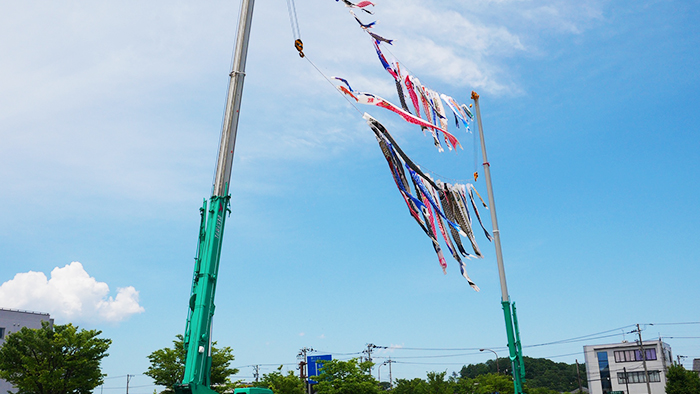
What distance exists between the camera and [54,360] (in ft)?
119

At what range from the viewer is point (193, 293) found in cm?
1380

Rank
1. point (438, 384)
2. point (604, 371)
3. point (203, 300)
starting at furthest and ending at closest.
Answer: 1. point (604, 371)
2. point (438, 384)
3. point (203, 300)

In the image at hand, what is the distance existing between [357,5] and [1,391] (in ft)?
207

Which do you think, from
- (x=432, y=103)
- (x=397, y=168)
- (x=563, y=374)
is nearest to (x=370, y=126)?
(x=397, y=168)

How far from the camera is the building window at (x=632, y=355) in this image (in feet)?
310

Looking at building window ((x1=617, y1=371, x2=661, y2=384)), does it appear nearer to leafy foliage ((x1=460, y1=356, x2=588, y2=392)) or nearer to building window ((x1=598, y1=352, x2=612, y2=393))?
building window ((x1=598, y1=352, x2=612, y2=393))

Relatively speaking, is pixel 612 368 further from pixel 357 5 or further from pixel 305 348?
pixel 357 5

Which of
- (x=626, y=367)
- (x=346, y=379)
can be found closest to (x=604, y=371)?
(x=626, y=367)

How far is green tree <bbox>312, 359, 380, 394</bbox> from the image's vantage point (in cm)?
4472

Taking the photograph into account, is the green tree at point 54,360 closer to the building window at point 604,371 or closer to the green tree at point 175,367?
the green tree at point 175,367

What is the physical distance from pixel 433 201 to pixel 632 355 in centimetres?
9424

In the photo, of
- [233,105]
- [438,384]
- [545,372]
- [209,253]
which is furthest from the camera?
[545,372]

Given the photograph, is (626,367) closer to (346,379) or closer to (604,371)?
(604,371)

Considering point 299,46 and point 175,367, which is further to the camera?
point 175,367
